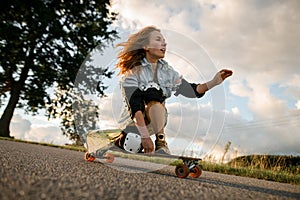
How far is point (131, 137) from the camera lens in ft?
8.87

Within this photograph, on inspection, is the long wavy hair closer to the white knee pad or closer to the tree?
the white knee pad

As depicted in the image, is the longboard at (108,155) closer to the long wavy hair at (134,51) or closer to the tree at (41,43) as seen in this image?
the long wavy hair at (134,51)

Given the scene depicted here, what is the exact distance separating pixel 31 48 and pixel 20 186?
1441 cm

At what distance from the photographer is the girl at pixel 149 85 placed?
273cm

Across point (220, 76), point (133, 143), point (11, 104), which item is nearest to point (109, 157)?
point (133, 143)

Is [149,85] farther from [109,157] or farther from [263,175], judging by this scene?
[263,175]

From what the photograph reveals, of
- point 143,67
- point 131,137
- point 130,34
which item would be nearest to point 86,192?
point 131,137

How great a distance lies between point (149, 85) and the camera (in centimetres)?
283

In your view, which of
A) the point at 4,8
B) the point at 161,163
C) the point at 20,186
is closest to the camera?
the point at 20,186

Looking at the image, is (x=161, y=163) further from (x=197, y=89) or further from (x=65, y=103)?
(x=65, y=103)

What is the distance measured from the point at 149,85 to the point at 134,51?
0.58 metres

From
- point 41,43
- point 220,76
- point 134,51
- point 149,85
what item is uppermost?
point 41,43

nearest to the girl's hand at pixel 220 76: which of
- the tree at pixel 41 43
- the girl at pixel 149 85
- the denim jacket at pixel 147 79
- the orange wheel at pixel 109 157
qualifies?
the girl at pixel 149 85

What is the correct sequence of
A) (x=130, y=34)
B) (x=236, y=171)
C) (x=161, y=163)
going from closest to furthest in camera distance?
(x=130, y=34) < (x=161, y=163) < (x=236, y=171)
